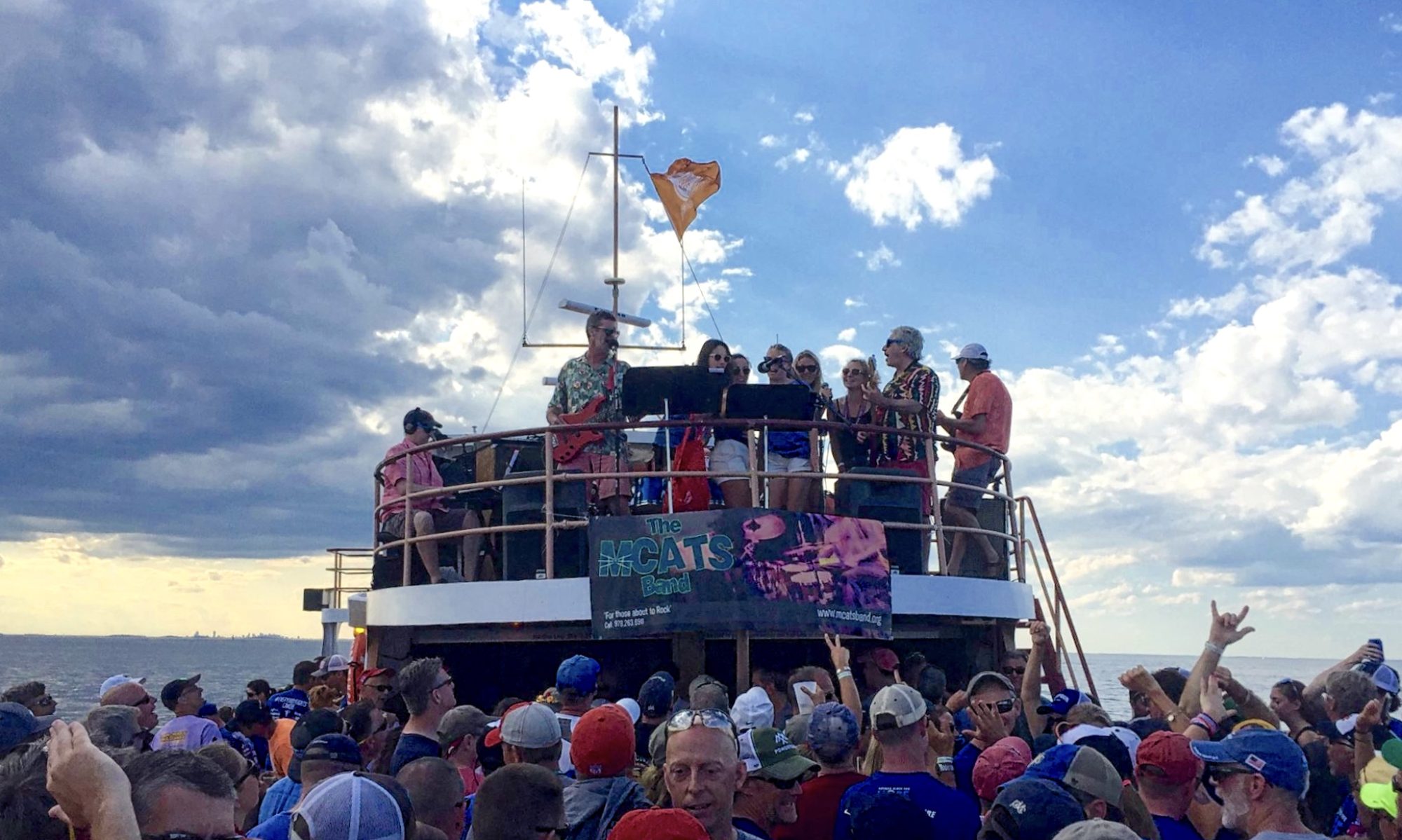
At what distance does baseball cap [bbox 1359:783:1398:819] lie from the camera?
13.5 feet

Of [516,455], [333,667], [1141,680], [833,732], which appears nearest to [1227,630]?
[1141,680]

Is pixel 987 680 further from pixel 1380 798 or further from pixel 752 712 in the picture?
pixel 1380 798

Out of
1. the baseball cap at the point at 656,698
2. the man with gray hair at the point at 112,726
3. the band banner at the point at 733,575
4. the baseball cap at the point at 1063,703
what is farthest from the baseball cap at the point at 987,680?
the man with gray hair at the point at 112,726

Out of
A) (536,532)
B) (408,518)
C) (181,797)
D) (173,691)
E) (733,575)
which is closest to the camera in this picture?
(181,797)

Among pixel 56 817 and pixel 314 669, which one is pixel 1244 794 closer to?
pixel 56 817

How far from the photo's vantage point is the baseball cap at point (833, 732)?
4293 millimetres

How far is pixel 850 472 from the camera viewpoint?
877 cm

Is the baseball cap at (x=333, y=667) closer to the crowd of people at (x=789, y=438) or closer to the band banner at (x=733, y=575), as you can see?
the crowd of people at (x=789, y=438)

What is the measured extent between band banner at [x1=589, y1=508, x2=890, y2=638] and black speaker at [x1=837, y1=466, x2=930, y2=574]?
503 millimetres

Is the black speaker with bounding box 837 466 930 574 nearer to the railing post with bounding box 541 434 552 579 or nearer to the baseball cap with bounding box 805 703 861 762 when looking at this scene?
the railing post with bounding box 541 434 552 579

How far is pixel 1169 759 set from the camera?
383 centimetres

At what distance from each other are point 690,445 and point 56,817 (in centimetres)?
680

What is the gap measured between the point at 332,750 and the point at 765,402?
535cm

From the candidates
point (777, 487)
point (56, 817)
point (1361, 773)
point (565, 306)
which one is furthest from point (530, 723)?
point (565, 306)
